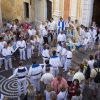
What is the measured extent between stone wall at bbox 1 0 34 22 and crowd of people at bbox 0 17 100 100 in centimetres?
629

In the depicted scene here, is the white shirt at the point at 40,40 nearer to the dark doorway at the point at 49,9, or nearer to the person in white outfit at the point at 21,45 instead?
the person in white outfit at the point at 21,45

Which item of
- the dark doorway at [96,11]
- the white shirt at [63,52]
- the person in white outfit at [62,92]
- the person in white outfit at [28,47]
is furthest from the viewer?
the dark doorway at [96,11]

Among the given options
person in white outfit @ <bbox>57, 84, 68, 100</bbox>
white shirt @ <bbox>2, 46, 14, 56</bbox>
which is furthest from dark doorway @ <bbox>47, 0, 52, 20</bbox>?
person in white outfit @ <bbox>57, 84, 68, 100</bbox>

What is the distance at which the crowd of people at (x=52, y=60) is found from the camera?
8.22 meters

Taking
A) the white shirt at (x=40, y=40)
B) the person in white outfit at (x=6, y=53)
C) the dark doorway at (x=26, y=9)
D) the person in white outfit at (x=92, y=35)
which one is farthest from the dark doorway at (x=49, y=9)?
the person in white outfit at (x=6, y=53)

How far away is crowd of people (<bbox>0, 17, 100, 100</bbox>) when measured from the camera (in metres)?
8.22

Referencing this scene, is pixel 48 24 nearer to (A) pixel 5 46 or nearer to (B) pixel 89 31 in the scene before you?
(B) pixel 89 31

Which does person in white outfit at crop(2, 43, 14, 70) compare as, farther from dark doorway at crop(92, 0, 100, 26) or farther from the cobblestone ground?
dark doorway at crop(92, 0, 100, 26)

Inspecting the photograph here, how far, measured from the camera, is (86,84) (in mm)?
10695

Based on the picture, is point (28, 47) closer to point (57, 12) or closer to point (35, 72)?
point (35, 72)

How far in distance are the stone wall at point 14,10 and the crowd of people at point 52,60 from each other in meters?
6.29

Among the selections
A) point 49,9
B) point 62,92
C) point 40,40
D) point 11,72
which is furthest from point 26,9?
point 62,92

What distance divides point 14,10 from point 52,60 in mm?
15940

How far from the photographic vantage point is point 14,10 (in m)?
24.9
